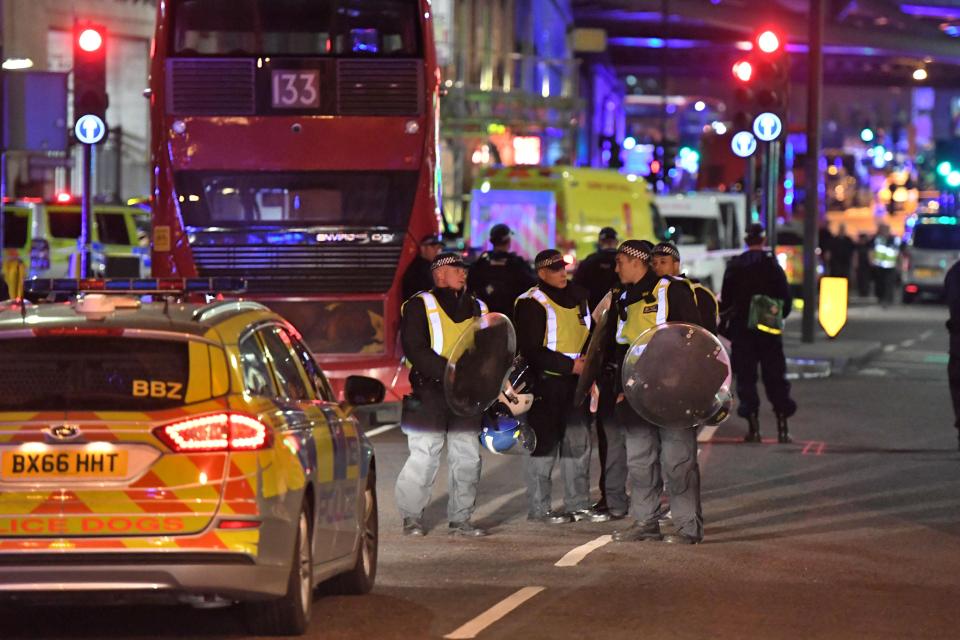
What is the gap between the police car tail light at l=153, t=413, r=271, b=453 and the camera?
779cm

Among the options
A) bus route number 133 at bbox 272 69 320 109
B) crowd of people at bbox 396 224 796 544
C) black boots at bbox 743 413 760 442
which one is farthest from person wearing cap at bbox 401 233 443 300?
crowd of people at bbox 396 224 796 544

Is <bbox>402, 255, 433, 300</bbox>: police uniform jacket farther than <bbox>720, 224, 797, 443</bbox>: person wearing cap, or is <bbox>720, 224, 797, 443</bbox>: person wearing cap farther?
<bbox>402, 255, 433, 300</bbox>: police uniform jacket

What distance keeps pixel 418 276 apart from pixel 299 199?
1.48 meters

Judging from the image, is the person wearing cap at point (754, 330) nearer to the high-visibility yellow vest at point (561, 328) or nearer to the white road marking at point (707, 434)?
the white road marking at point (707, 434)

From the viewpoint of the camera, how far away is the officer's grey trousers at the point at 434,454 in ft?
39.9

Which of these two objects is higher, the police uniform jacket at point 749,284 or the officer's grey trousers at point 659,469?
the police uniform jacket at point 749,284

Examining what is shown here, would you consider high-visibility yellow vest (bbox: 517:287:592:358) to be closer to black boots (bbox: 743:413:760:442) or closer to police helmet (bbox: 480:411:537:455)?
police helmet (bbox: 480:411:537:455)

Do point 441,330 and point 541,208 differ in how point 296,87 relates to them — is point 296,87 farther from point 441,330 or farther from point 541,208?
point 541,208

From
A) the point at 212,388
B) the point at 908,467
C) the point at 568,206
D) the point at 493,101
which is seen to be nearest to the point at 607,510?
the point at 908,467

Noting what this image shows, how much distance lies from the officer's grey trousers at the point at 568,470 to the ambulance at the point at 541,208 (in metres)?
15.2

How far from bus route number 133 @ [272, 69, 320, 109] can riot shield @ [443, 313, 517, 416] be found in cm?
741


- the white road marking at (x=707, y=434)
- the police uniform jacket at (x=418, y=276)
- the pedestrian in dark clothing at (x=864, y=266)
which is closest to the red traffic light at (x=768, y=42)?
the white road marking at (x=707, y=434)

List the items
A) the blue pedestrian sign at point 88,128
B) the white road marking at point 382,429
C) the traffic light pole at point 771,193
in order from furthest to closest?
1. the traffic light pole at point 771,193
2. the blue pedestrian sign at point 88,128
3. the white road marking at point 382,429

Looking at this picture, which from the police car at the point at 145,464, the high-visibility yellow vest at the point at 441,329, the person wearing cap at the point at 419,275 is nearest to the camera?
the police car at the point at 145,464
